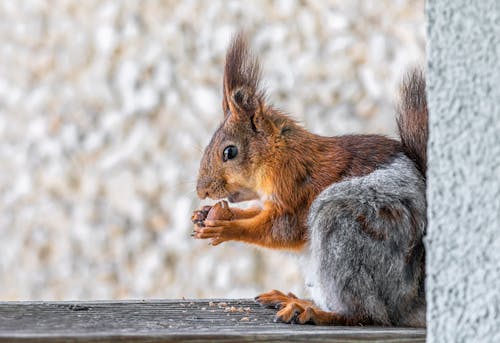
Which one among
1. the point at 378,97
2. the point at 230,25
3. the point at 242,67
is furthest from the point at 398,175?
the point at 230,25

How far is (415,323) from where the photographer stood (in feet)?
4.46

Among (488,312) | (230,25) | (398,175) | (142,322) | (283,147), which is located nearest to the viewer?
(488,312)

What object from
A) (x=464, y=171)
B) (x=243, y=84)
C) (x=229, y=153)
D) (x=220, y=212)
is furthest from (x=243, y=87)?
(x=464, y=171)

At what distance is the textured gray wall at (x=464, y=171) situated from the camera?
970 mm

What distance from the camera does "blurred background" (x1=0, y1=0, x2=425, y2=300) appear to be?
3.08 m

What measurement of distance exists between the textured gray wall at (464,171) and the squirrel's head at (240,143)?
0.65m

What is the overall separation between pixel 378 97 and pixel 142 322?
1.88 metres

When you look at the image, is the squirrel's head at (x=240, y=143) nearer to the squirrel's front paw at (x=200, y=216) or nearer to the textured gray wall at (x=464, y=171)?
the squirrel's front paw at (x=200, y=216)

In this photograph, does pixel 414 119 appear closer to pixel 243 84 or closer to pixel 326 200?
pixel 326 200

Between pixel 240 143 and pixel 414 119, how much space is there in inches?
12.2

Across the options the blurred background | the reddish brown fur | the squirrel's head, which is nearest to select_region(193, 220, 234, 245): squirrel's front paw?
the reddish brown fur

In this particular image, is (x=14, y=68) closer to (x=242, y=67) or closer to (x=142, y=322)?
(x=242, y=67)

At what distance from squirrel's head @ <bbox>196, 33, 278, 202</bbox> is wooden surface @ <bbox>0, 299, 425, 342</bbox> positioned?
186mm

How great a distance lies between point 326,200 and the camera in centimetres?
143
